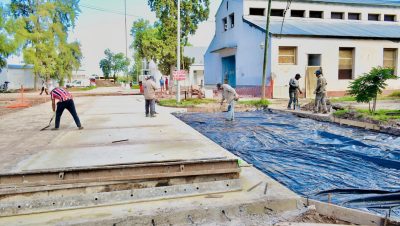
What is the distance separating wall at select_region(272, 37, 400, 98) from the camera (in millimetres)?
23797

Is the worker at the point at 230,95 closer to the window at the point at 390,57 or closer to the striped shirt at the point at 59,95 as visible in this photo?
the striped shirt at the point at 59,95

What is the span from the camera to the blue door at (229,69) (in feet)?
102

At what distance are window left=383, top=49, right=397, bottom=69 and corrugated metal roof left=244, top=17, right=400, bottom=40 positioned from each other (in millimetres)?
1047

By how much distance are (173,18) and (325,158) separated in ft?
115

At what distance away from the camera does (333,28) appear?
2720 cm

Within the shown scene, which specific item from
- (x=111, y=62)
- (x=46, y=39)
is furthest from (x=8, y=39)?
(x=111, y=62)

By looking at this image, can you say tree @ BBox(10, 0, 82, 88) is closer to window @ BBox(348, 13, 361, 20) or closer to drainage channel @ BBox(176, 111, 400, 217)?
window @ BBox(348, 13, 361, 20)

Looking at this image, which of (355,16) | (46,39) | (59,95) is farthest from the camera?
(46,39)

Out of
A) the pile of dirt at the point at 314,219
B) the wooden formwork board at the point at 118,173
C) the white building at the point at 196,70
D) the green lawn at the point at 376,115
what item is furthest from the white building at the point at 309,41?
the white building at the point at 196,70

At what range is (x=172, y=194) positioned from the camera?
4.79m

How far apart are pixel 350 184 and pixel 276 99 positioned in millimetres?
17993

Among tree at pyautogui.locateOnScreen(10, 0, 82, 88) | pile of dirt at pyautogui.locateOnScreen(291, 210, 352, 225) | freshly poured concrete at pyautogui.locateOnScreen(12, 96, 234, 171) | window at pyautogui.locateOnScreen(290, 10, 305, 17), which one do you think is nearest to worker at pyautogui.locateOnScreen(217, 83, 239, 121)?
freshly poured concrete at pyautogui.locateOnScreen(12, 96, 234, 171)

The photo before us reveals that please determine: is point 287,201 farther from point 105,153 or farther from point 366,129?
point 366,129

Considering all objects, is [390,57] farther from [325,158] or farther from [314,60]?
[325,158]
